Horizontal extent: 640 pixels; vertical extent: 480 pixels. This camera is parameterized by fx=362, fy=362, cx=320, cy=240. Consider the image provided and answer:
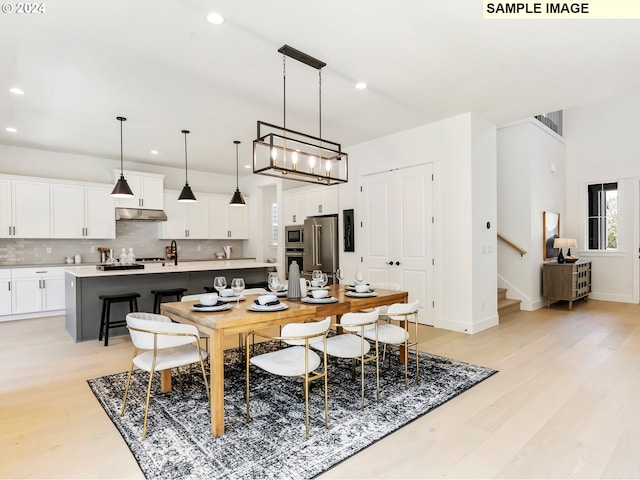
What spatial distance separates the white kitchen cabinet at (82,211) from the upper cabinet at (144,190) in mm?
272

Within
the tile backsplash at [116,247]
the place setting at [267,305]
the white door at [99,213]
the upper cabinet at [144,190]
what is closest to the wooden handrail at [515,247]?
the place setting at [267,305]

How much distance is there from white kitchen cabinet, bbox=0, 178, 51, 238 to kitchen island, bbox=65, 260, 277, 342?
167cm

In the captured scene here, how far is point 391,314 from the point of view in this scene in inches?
115

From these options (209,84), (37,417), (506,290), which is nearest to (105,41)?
(209,84)

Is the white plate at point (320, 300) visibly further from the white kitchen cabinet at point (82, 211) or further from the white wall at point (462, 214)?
the white kitchen cabinet at point (82, 211)

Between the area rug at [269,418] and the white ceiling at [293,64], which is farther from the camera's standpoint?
the white ceiling at [293,64]

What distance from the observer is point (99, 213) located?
650cm

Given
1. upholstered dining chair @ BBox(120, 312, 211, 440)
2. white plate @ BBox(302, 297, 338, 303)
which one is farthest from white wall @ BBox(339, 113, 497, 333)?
upholstered dining chair @ BBox(120, 312, 211, 440)

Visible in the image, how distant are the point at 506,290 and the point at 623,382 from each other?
3391 mm

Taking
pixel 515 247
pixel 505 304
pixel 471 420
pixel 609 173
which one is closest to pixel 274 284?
pixel 471 420

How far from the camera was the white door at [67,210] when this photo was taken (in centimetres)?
610

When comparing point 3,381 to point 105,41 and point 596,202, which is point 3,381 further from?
point 596,202

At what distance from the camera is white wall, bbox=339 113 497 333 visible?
15.5ft

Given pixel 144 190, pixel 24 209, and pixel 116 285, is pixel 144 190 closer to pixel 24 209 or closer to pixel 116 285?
pixel 24 209
